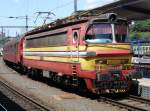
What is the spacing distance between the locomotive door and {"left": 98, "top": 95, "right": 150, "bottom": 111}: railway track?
1834 mm

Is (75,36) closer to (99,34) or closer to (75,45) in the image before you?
(75,45)

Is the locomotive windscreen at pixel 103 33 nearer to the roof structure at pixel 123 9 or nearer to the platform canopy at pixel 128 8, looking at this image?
the roof structure at pixel 123 9

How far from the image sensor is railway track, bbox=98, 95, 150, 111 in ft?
43.8

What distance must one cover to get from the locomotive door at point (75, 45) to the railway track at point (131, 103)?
1.83 metres

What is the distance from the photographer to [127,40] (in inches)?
639

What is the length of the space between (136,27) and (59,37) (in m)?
78.7

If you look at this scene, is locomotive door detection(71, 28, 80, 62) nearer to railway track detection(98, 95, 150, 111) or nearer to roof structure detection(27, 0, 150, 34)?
roof structure detection(27, 0, 150, 34)

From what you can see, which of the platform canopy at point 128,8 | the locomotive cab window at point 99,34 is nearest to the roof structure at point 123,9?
the platform canopy at point 128,8

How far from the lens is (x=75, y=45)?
16484mm

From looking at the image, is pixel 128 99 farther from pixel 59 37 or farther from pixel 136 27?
pixel 136 27

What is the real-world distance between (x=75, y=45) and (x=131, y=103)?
3.29 m

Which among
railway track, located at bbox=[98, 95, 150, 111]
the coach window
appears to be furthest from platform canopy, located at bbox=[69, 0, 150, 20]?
railway track, located at bbox=[98, 95, 150, 111]

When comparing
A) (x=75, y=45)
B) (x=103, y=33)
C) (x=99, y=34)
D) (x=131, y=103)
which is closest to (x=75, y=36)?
(x=75, y=45)

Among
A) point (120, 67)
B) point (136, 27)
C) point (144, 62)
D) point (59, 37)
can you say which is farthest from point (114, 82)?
Result: point (136, 27)
